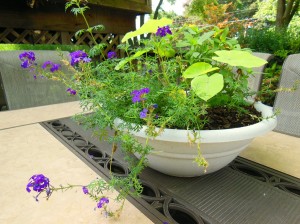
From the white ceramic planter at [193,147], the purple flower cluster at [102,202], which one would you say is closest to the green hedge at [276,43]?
the white ceramic planter at [193,147]

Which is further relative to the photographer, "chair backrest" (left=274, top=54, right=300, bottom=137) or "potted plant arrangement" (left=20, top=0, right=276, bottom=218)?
"chair backrest" (left=274, top=54, right=300, bottom=137)

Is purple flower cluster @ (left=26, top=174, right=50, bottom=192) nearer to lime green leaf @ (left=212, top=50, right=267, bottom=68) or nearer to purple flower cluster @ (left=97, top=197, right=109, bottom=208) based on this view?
purple flower cluster @ (left=97, top=197, right=109, bottom=208)

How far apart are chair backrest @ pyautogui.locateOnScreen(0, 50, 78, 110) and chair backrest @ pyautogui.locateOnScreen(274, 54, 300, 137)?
1.23 m

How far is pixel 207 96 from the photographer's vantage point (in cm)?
49

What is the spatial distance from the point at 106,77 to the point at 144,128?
25 cm

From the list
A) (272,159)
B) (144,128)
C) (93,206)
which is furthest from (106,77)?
(272,159)

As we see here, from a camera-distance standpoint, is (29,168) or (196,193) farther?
(29,168)

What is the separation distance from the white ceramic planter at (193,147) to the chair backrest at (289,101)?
0.60 meters

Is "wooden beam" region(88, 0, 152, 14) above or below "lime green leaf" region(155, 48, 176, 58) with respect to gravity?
above

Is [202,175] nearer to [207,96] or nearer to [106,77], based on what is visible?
[207,96]

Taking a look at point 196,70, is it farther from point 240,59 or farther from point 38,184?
point 38,184

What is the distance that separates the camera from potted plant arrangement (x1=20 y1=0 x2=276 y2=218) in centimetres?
49

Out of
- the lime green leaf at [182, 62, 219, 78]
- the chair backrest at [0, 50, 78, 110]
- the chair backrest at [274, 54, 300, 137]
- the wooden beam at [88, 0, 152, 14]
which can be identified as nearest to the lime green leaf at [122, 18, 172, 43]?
the lime green leaf at [182, 62, 219, 78]

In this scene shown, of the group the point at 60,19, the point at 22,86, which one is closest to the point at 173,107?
the point at 22,86
